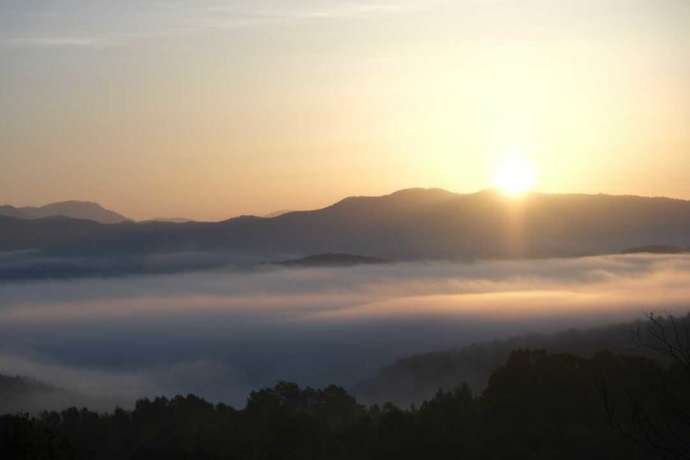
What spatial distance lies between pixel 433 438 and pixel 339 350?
13732 centimetres

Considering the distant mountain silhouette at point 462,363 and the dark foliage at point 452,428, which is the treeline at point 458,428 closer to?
the dark foliage at point 452,428

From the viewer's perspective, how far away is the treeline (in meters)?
29.4

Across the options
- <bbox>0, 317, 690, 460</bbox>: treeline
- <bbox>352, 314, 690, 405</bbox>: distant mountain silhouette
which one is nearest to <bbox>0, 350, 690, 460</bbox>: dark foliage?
<bbox>0, 317, 690, 460</bbox>: treeline

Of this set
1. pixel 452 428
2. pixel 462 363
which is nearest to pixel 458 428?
pixel 452 428

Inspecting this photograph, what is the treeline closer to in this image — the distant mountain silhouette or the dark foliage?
the dark foliage

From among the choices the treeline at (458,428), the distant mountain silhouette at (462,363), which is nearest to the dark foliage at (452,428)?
the treeline at (458,428)

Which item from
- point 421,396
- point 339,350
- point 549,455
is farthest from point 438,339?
point 549,455

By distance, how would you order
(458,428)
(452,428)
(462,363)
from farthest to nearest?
(462,363)
(452,428)
(458,428)

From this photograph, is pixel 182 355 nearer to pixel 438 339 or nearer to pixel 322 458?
pixel 438 339

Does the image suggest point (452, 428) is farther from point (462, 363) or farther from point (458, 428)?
point (462, 363)

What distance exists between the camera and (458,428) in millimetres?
33594

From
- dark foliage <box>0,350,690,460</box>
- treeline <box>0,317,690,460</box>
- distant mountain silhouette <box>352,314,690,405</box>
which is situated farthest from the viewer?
distant mountain silhouette <box>352,314,690,405</box>

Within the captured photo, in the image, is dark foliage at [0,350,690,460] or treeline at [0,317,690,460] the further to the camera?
dark foliage at [0,350,690,460]

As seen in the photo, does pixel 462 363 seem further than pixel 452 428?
Yes
